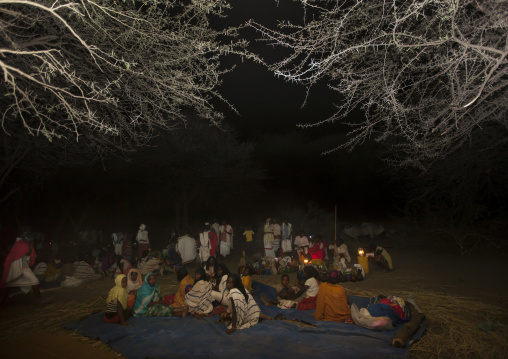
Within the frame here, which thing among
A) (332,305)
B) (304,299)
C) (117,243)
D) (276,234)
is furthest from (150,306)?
(276,234)

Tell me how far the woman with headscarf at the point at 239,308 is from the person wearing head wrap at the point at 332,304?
1135 millimetres

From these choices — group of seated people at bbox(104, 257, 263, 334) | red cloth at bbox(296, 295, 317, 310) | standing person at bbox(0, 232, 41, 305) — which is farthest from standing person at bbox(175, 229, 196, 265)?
red cloth at bbox(296, 295, 317, 310)

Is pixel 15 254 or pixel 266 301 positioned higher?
pixel 15 254

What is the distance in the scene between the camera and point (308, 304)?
7270 mm

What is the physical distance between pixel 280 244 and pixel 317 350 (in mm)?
9622

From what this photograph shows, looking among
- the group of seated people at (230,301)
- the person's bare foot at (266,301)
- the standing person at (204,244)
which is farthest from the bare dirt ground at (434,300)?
the person's bare foot at (266,301)

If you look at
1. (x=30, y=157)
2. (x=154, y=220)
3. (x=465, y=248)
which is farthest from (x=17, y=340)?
(x=154, y=220)

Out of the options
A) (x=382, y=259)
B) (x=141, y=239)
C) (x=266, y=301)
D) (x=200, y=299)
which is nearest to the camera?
(x=200, y=299)

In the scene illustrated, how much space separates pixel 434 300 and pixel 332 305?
273cm

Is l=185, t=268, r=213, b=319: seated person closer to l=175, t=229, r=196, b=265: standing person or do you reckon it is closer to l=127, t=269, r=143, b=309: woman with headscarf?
l=127, t=269, r=143, b=309: woman with headscarf

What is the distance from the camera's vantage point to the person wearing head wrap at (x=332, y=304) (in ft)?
21.1

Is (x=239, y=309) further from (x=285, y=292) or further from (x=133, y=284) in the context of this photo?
(x=133, y=284)

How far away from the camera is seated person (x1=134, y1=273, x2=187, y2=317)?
6.77 m

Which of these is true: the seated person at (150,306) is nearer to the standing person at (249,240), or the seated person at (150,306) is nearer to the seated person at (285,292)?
the seated person at (285,292)
